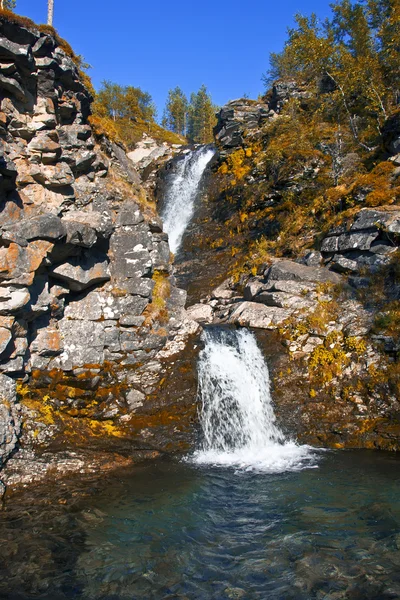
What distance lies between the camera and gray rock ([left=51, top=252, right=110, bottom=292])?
1200 cm

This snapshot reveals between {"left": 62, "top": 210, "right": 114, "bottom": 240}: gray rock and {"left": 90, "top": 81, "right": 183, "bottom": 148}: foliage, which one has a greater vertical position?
{"left": 90, "top": 81, "right": 183, "bottom": 148}: foliage

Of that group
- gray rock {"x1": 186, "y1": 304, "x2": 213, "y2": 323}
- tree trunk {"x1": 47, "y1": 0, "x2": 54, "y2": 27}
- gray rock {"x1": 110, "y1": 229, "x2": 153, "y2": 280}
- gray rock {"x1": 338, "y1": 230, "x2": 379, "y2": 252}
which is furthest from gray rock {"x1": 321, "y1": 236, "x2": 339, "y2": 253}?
tree trunk {"x1": 47, "y1": 0, "x2": 54, "y2": 27}

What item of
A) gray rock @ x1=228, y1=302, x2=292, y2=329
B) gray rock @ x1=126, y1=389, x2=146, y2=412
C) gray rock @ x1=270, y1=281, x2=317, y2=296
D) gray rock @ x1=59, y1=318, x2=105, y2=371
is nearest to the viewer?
gray rock @ x1=126, y1=389, x2=146, y2=412

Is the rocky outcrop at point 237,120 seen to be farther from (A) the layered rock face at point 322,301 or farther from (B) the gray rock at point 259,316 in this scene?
(B) the gray rock at point 259,316

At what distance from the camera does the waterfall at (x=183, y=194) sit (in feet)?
81.0

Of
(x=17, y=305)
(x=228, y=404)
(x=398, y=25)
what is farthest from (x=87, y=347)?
(x=398, y=25)

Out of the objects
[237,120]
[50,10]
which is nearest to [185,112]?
[237,120]

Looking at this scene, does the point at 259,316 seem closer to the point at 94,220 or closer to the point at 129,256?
the point at 129,256

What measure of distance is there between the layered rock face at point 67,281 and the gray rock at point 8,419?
31 mm

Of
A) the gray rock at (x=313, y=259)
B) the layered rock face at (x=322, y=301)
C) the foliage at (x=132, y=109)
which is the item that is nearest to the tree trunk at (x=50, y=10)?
the layered rock face at (x=322, y=301)

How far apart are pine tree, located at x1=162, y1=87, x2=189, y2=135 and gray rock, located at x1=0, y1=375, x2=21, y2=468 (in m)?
70.8

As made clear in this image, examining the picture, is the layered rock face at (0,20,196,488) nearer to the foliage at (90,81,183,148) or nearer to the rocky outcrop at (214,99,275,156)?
the rocky outcrop at (214,99,275,156)

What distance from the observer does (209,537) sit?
7098mm

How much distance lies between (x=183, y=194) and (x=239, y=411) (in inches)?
711
